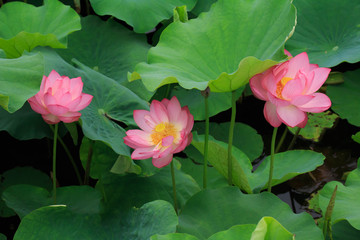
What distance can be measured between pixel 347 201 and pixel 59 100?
78 centimetres

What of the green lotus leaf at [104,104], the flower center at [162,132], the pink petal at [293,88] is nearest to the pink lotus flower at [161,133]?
the flower center at [162,132]

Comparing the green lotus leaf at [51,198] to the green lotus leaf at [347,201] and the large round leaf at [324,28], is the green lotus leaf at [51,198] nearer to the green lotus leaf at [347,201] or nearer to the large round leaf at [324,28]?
the green lotus leaf at [347,201]

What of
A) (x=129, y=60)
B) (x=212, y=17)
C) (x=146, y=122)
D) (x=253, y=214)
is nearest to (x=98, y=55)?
(x=129, y=60)

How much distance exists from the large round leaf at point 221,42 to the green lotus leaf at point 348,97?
0.75 metres

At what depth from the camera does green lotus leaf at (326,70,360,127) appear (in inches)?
75.9

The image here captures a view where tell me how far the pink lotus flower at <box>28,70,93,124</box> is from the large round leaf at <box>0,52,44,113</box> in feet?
0.14

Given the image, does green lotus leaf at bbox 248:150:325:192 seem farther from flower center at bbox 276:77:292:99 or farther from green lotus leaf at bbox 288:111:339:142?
green lotus leaf at bbox 288:111:339:142

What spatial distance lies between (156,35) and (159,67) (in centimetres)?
84

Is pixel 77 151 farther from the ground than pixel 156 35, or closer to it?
closer to it

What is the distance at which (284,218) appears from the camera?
4.06 ft

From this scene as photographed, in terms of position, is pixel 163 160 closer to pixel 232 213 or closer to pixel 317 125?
pixel 232 213

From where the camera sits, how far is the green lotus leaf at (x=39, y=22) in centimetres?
161

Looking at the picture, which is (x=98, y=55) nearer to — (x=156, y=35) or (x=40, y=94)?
(x=156, y=35)

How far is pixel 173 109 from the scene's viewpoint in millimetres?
1217
